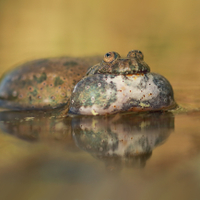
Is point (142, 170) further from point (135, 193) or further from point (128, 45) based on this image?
point (128, 45)

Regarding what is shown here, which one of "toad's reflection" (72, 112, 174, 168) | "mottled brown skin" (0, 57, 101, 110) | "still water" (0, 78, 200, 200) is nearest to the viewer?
"still water" (0, 78, 200, 200)

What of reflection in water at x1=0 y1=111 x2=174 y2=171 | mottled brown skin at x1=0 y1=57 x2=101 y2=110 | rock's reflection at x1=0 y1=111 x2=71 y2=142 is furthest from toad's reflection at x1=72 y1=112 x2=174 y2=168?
mottled brown skin at x1=0 y1=57 x2=101 y2=110

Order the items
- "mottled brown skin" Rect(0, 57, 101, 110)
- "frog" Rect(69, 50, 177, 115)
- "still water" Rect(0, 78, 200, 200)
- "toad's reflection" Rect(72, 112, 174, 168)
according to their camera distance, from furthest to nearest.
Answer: "mottled brown skin" Rect(0, 57, 101, 110), "frog" Rect(69, 50, 177, 115), "toad's reflection" Rect(72, 112, 174, 168), "still water" Rect(0, 78, 200, 200)

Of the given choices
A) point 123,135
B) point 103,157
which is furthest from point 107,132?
point 103,157

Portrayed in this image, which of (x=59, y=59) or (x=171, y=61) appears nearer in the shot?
(x=59, y=59)

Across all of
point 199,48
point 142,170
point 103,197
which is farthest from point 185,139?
point 199,48

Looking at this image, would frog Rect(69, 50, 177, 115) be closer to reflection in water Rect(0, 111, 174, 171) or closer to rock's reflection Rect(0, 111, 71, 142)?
reflection in water Rect(0, 111, 174, 171)
